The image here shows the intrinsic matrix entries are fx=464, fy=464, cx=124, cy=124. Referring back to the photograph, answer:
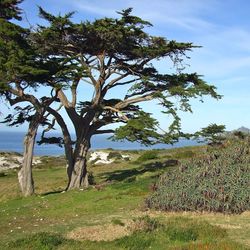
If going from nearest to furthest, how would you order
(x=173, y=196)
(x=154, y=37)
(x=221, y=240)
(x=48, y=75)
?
(x=221, y=240)
(x=173, y=196)
(x=48, y=75)
(x=154, y=37)

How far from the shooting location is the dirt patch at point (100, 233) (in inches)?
464

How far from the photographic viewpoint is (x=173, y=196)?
607 inches

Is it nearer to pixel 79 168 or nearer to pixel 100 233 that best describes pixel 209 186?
pixel 100 233

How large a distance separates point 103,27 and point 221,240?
Answer: 15962 mm

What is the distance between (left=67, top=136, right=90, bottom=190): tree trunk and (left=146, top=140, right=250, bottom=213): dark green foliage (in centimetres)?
1108

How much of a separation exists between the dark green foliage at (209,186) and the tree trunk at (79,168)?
36.4 feet

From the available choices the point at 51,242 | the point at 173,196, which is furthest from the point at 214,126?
the point at 51,242

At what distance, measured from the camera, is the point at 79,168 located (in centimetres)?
2739

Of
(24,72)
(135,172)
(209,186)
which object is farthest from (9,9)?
(209,186)

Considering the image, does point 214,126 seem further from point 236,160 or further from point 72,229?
point 72,229

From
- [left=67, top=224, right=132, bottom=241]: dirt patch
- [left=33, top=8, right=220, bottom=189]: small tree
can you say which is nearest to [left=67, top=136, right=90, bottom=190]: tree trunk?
[left=33, top=8, right=220, bottom=189]: small tree

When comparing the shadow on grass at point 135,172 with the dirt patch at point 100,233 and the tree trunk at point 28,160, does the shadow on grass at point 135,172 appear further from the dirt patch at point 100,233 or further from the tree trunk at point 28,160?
the dirt patch at point 100,233

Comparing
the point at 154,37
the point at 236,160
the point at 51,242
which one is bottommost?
the point at 51,242

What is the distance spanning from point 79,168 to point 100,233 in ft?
50.5
